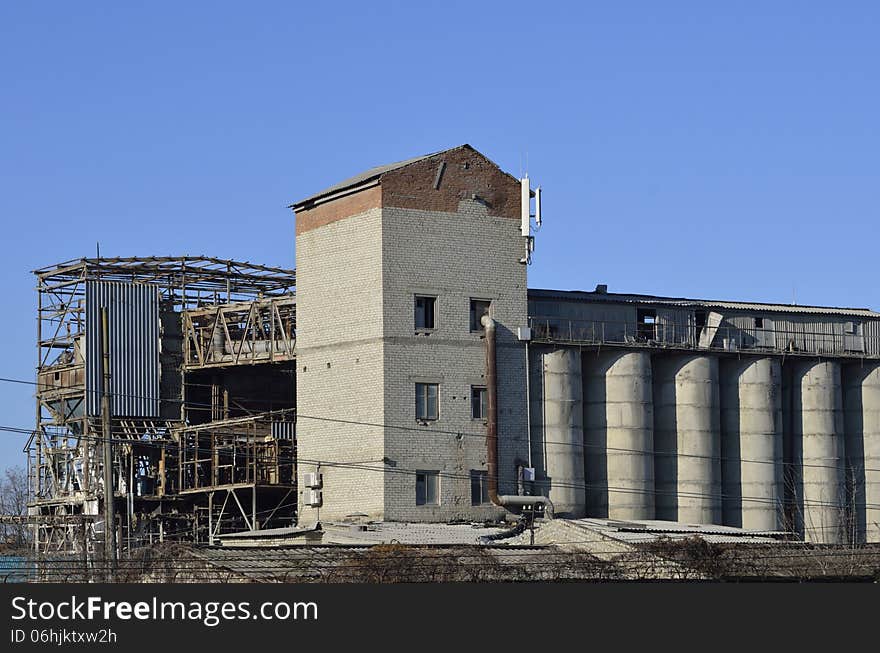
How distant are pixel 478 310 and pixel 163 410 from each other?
17.2m

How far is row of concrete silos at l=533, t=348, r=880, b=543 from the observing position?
68.7 metres

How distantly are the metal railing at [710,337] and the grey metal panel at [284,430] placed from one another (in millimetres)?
12083

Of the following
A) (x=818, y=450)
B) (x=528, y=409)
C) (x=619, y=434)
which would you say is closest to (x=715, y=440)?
(x=619, y=434)

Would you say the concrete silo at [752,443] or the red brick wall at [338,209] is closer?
the red brick wall at [338,209]

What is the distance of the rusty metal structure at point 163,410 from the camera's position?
73750mm

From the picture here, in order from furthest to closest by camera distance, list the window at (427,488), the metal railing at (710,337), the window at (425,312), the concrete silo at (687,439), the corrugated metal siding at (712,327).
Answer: the corrugated metal siding at (712,327), the metal railing at (710,337), the concrete silo at (687,439), the window at (425,312), the window at (427,488)

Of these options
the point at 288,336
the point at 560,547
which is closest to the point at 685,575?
the point at 560,547

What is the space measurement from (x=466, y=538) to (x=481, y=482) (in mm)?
5128

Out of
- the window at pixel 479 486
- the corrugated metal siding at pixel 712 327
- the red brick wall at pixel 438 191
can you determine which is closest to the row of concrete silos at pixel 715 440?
the corrugated metal siding at pixel 712 327

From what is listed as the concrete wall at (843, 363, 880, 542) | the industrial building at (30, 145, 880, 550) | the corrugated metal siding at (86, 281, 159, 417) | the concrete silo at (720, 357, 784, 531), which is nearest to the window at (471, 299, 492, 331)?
the industrial building at (30, 145, 880, 550)

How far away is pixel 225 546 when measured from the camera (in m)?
62.4

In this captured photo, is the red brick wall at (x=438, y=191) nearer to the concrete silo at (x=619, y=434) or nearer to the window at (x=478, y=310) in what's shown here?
the window at (x=478, y=310)

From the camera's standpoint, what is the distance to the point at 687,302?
2936 inches

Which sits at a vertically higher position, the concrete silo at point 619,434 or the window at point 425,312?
the window at point 425,312
